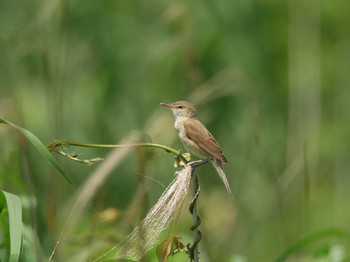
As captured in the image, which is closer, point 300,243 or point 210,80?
point 300,243

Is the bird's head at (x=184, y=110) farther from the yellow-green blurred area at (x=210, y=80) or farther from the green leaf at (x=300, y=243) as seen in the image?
the green leaf at (x=300, y=243)

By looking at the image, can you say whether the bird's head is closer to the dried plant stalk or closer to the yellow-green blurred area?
the yellow-green blurred area

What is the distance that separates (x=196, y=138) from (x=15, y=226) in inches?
63.7

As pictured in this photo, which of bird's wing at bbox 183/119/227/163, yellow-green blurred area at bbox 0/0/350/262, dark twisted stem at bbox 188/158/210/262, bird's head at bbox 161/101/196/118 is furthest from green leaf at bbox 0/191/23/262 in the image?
yellow-green blurred area at bbox 0/0/350/262

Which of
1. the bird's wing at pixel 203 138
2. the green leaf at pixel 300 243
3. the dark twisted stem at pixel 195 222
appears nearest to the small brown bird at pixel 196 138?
the bird's wing at pixel 203 138

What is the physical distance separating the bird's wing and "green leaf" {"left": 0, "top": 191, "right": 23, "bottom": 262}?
129cm

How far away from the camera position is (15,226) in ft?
7.70

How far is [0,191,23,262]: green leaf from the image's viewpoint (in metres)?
2.32

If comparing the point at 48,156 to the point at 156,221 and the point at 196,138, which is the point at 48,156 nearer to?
the point at 156,221

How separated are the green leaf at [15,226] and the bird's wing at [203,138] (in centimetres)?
129

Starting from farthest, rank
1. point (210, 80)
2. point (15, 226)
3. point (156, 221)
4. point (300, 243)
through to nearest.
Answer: point (210, 80), point (300, 243), point (15, 226), point (156, 221)

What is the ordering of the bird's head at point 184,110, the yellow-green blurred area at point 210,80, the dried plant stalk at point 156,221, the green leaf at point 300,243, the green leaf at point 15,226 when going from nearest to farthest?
the dried plant stalk at point 156,221
the green leaf at point 15,226
the green leaf at point 300,243
the bird's head at point 184,110
the yellow-green blurred area at point 210,80

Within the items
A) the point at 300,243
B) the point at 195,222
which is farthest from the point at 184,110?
the point at 195,222

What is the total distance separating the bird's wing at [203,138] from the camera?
367cm
